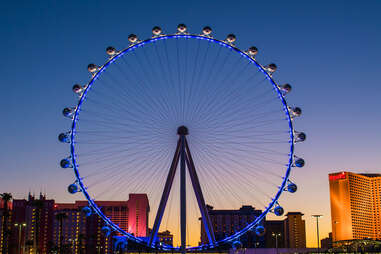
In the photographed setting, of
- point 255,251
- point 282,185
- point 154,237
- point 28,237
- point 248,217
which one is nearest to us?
point 282,185

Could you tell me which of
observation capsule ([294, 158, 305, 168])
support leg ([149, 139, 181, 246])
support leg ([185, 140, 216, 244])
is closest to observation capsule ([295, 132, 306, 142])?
observation capsule ([294, 158, 305, 168])

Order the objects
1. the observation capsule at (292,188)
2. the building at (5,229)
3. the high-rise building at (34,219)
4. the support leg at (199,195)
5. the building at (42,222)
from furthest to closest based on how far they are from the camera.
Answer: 1. the building at (42,222)
2. the high-rise building at (34,219)
3. the building at (5,229)
4. the support leg at (199,195)
5. the observation capsule at (292,188)

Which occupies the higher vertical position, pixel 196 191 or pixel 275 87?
pixel 275 87

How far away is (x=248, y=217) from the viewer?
190 metres

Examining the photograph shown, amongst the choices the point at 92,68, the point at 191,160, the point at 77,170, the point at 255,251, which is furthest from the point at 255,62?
the point at 255,251

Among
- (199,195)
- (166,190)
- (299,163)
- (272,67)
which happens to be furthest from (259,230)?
(272,67)

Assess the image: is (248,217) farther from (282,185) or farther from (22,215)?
(282,185)

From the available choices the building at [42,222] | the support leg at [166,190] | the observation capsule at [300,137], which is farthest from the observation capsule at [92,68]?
the building at [42,222]

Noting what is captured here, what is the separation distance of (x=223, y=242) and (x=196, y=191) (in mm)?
3809

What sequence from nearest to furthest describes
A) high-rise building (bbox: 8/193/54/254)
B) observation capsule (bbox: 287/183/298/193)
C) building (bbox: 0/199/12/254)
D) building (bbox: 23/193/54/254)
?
observation capsule (bbox: 287/183/298/193) < building (bbox: 0/199/12/254) < high-rise building (bbox: 8/193/54/254) < building (bbox: 23/193/54/254)

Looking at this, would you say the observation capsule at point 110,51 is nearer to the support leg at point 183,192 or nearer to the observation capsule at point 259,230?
the support leg at point 183,192

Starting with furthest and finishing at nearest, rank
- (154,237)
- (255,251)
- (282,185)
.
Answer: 1. (255,251)
2. (154,237)
3. (282,185)

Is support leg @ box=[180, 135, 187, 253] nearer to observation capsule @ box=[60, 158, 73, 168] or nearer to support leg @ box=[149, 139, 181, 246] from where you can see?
support leg @ box=[149, 139, 181, 246]

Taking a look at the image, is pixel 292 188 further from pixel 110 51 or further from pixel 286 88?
pixel 110 51
